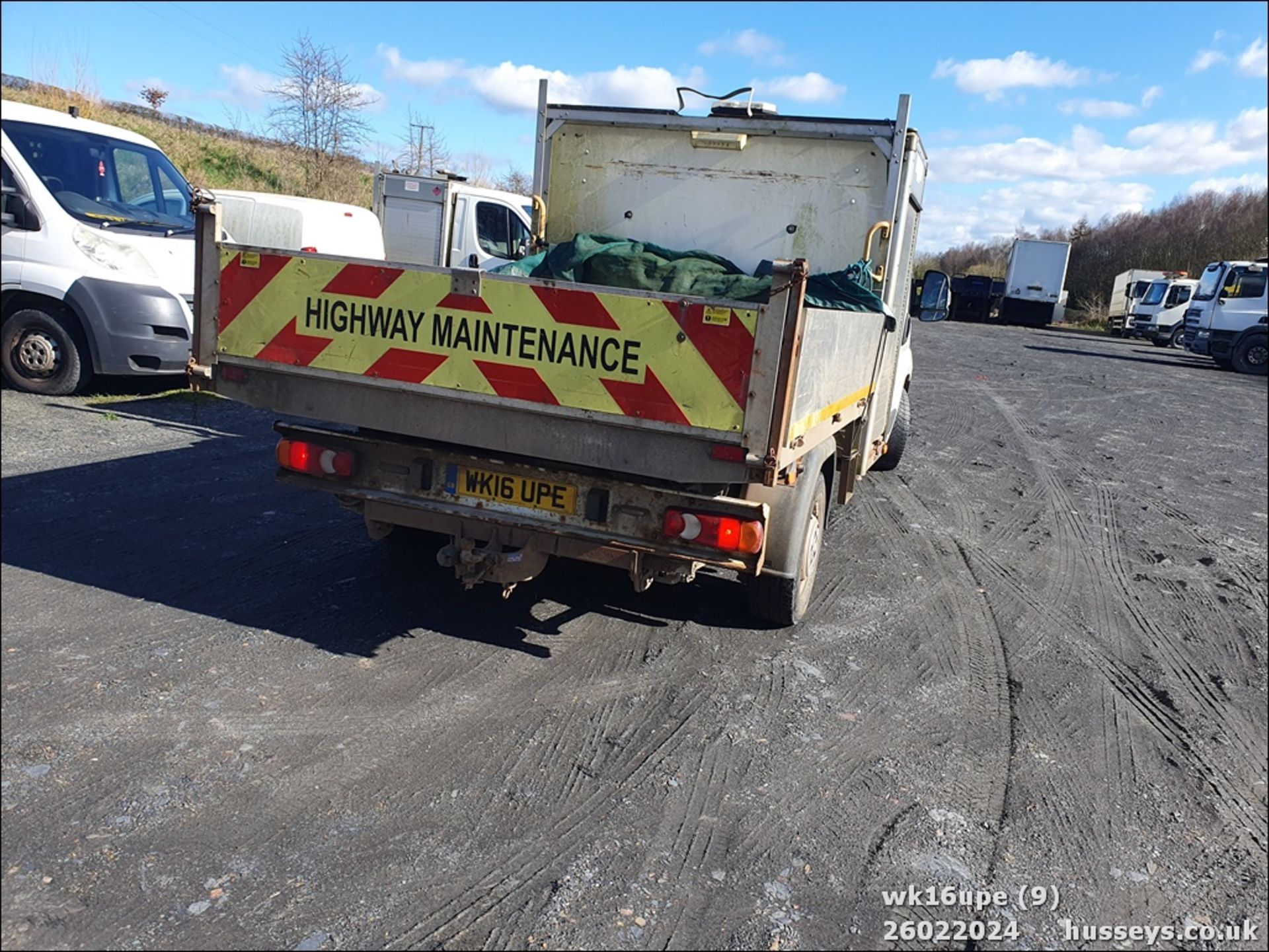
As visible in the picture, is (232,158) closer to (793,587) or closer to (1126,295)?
(793,587)

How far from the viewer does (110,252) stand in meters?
8.07

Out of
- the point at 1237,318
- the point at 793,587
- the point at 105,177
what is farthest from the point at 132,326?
the point at 1237,318

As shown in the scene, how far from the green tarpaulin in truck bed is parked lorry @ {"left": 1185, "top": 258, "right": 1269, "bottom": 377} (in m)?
22.6

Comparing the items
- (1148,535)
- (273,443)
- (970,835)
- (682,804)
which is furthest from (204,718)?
(1148,535)

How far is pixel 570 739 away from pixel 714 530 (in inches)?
41.6

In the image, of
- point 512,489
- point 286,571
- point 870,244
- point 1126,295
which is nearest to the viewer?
point 512,489

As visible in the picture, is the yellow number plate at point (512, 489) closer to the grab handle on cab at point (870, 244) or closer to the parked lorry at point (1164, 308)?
the grab handle on cab at point (870, 244)

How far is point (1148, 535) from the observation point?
7.83 m

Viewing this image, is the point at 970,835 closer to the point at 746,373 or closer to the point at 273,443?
the point at 746,373

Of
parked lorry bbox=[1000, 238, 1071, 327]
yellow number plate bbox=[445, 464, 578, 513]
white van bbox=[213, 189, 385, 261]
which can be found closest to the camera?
yellow number plate bbox=[445, 464, 578, 513]

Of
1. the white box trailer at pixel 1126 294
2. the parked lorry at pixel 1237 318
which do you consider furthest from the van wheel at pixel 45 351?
the white box trailer at pixel 1126 294

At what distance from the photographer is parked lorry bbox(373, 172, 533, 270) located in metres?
14.0

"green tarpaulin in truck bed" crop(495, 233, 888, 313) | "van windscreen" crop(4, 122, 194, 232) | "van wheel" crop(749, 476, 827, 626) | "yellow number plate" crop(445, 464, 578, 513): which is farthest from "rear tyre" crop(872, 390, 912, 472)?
"van windscreen" crop(4, 122, 194, 232)

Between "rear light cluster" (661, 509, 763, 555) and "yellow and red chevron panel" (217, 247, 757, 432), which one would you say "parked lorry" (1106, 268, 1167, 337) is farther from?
"yellow and red chevron panel" (217, 247, 757, 432)
